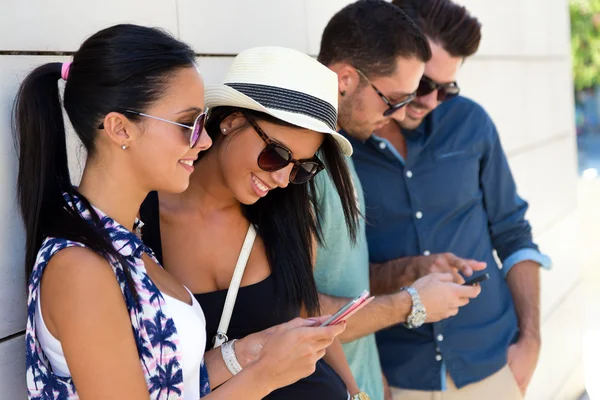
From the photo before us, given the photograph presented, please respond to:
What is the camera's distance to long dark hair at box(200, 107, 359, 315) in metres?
2.38

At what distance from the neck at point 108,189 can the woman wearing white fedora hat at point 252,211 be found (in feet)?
1.35

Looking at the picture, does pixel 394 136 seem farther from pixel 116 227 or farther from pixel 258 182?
pixel 116 227

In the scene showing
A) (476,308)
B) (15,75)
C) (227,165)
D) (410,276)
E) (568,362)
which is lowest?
(568,362)

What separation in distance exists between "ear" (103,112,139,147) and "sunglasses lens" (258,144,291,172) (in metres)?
0.54

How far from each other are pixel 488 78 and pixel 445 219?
273 cm

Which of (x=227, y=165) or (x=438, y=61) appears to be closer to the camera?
(x=227, y=165)

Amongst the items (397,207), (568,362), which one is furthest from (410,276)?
(568,362)

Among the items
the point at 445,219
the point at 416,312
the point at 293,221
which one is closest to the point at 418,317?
the point at 416,312

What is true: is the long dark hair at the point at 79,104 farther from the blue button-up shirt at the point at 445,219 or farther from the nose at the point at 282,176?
the blue button-up shirt at the point at 445,219

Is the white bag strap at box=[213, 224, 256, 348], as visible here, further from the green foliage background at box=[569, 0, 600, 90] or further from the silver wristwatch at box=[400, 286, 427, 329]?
the green foliage background at box=[569, 0, 600, 90]

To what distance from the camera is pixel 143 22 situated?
2.64 m

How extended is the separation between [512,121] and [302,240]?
4.21 m

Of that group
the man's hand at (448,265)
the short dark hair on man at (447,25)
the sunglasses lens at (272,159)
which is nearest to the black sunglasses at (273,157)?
the sunglasses lens at (272,159)

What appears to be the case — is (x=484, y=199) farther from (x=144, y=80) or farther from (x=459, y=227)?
(x=144, y=80)
